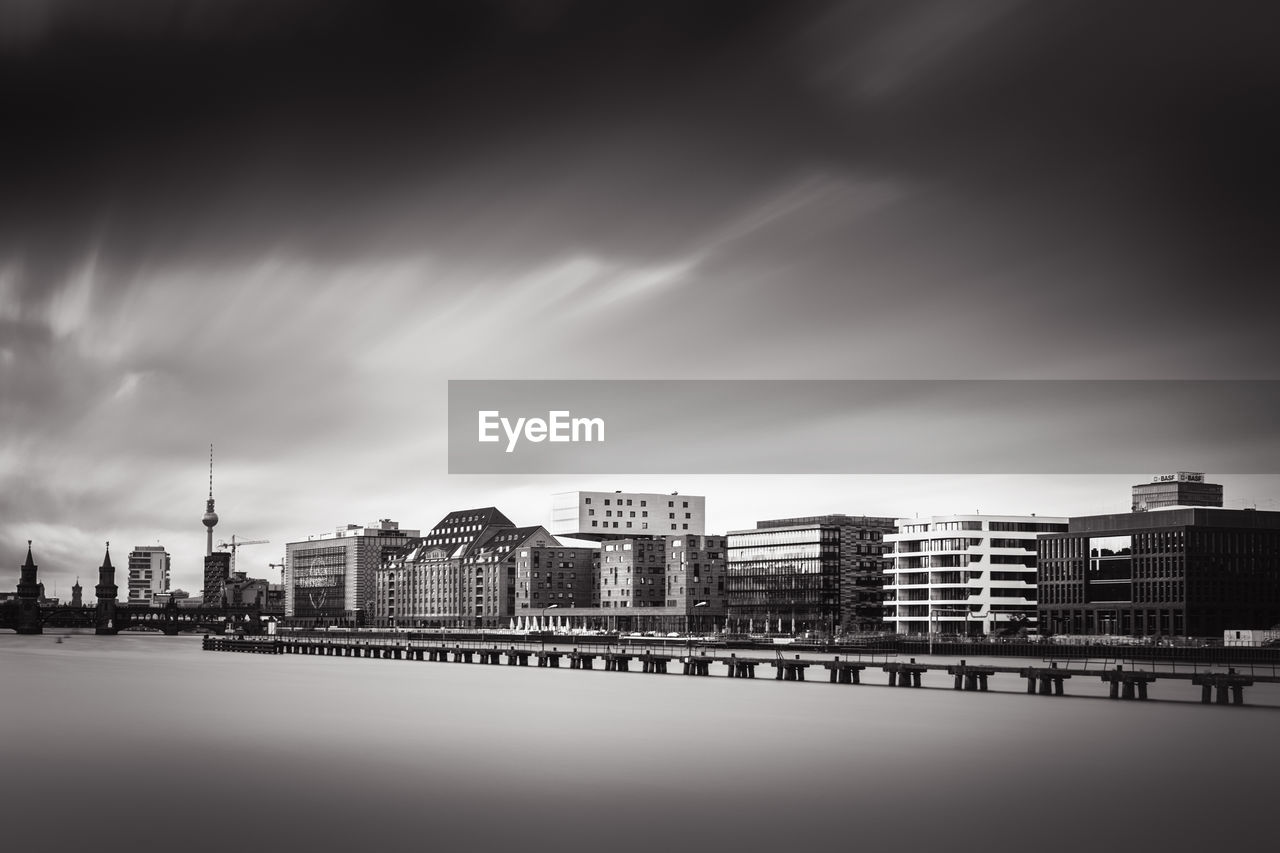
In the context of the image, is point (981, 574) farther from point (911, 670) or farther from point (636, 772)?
point (636, 772)

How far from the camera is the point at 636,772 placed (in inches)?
2098

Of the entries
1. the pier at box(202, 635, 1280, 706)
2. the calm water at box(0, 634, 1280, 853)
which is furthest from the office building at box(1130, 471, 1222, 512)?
the calm water at box(0, 634, 1280, 853)

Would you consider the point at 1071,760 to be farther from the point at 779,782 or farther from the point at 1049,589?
the point at 1049,589

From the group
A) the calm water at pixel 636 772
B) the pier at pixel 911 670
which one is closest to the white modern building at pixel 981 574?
the pier at pixel 911 670

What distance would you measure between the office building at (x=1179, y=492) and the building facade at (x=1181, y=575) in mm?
19111

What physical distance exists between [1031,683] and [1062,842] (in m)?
55.0

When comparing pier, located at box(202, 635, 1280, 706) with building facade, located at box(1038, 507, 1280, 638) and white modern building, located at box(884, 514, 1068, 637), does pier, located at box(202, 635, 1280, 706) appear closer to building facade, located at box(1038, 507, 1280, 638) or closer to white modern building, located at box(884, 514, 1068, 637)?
building facade, located at box(1038, 507, 1280, 638)

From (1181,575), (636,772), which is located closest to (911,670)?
(636,772)

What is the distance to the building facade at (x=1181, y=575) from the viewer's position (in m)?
163

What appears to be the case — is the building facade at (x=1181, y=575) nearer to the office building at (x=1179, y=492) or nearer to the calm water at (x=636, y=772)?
the office building at (x=1179, y=492)

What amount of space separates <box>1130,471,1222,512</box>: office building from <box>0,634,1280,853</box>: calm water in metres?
108

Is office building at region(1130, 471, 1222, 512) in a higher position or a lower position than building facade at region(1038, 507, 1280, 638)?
higher

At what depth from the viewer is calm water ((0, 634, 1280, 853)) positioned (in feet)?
129

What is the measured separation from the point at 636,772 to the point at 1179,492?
157231mm
